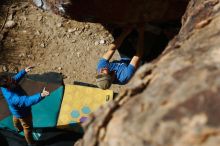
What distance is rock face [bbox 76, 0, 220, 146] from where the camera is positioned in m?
2.12

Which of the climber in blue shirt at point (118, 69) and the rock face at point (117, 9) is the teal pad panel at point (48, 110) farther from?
the rock face at point (117, 9)

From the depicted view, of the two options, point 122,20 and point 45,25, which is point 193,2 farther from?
point 45,25

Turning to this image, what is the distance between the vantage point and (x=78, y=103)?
6.49m

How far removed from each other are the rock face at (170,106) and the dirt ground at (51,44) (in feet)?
16.0

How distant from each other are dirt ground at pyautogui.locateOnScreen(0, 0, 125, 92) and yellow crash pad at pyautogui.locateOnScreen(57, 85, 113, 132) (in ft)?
2.88

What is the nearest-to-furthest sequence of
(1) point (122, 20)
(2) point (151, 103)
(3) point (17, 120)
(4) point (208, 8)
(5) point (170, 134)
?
1. (5) point (170, 134)
2. (2) point (151, 103)
3. (4) point (208, 8)
4. (1) point (122, 20)
5. (3) point (17, 120)

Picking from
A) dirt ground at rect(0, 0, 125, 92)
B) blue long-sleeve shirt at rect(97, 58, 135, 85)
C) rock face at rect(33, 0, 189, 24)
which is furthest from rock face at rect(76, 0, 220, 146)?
dirt ground at rect(0, 0, 125, 92)

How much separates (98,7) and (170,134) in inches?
123

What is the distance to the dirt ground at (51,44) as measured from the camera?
7.65 metres

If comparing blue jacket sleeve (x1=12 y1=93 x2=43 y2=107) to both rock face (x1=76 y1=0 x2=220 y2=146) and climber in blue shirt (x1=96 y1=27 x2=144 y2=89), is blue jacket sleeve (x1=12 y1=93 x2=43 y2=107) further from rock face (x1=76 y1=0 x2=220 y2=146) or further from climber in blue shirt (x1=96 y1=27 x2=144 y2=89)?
rock face (x1=76 y1=0 x2=220 y2=146)

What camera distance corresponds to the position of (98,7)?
5.09 meters

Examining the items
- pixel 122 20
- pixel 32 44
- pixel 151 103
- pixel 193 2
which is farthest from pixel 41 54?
pixel 151 103

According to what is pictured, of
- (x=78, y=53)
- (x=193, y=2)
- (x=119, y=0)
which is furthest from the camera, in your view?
(x=78, y=53)

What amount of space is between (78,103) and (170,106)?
433 cm
